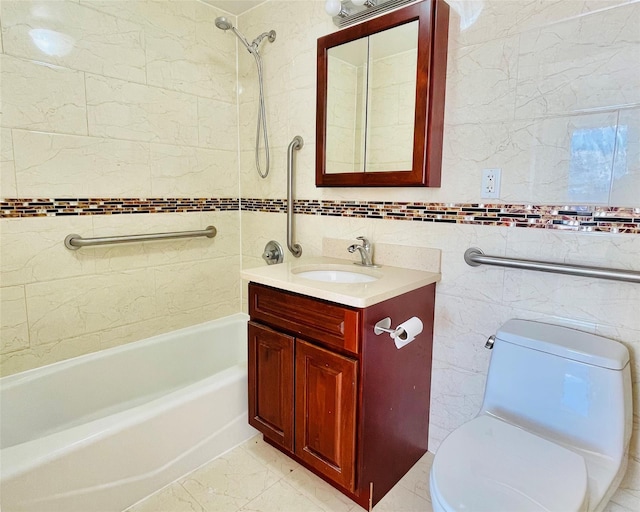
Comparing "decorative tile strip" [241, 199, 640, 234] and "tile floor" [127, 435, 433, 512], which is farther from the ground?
"decorative tile strip" [241, 199, 640, 234]

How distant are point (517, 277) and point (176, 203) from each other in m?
1.74

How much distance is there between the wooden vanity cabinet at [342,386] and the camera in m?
1.29

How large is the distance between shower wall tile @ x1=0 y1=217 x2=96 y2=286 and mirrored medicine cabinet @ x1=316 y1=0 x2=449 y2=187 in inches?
46.9

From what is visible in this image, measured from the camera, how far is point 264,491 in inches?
59.2

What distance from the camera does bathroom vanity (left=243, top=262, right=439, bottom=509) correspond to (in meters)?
1.29

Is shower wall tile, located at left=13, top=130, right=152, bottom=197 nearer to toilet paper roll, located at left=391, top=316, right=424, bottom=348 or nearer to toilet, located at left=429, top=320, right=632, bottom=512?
toilet paper roll, located at left=391, top=316, right=424, bottom=348

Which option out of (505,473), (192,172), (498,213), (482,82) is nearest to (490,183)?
(498,213)

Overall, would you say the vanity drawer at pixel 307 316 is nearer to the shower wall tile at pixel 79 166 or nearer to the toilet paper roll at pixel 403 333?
the toilet paper roll at pixel 403 333

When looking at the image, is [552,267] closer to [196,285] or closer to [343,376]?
[343,376]

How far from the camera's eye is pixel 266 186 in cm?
226

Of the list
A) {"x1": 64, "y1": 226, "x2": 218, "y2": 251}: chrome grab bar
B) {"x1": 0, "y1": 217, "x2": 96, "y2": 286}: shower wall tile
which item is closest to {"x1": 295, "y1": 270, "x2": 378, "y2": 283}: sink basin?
{"x1": 64, "y1": 226, "x2": 218, "y2": 251}: chrome grab bar

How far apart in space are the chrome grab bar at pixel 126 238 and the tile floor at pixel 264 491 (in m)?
1.12

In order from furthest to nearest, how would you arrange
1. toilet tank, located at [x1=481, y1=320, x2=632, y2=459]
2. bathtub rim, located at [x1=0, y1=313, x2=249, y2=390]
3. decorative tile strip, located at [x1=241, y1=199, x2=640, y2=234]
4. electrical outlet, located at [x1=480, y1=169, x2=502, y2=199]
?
bathtub rim, located at [x1=0, y1=313, x2=249, y2=390]
electrical outlet, located at [x1=480, y1=169, x2=502, y2=199]
decorative tile strip, located at [x1=241, y1=199, x2=640, y2=234]
toilet tank, located at [x1=481, y1=320, x2=632, y2=459]

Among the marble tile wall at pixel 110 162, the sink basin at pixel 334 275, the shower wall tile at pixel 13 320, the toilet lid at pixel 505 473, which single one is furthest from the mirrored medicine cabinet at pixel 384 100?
the shower wall tile at pixel 13 320
